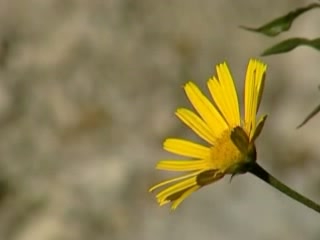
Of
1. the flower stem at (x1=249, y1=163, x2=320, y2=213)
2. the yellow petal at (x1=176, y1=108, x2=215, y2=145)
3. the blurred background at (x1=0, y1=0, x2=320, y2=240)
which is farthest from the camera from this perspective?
the blurred background at (x1=0, y1=0, x2=320, y2=240)

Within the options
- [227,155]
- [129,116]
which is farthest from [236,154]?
[129,116]

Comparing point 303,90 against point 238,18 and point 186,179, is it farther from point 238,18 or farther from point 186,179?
point 186,179

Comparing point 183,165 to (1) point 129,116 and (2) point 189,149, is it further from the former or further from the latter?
(1) point 129,116

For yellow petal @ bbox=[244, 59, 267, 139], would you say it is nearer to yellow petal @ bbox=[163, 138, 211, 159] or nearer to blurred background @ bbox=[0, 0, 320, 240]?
yellow petal @ bbox=[163, 138, 211, 159]

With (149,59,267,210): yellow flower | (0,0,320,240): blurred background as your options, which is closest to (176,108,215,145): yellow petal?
(149,59,267,210): yellow flower

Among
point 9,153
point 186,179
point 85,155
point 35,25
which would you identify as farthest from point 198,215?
point 186,179

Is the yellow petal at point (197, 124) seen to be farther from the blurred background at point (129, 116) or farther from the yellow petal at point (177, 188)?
the blurred background at point (129, 116)

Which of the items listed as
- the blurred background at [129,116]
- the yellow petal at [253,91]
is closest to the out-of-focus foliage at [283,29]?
the yellow petal at [253,91]

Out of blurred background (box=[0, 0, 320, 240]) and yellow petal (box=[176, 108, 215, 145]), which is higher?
blurred background (box=[0, 0, 320, 240])
